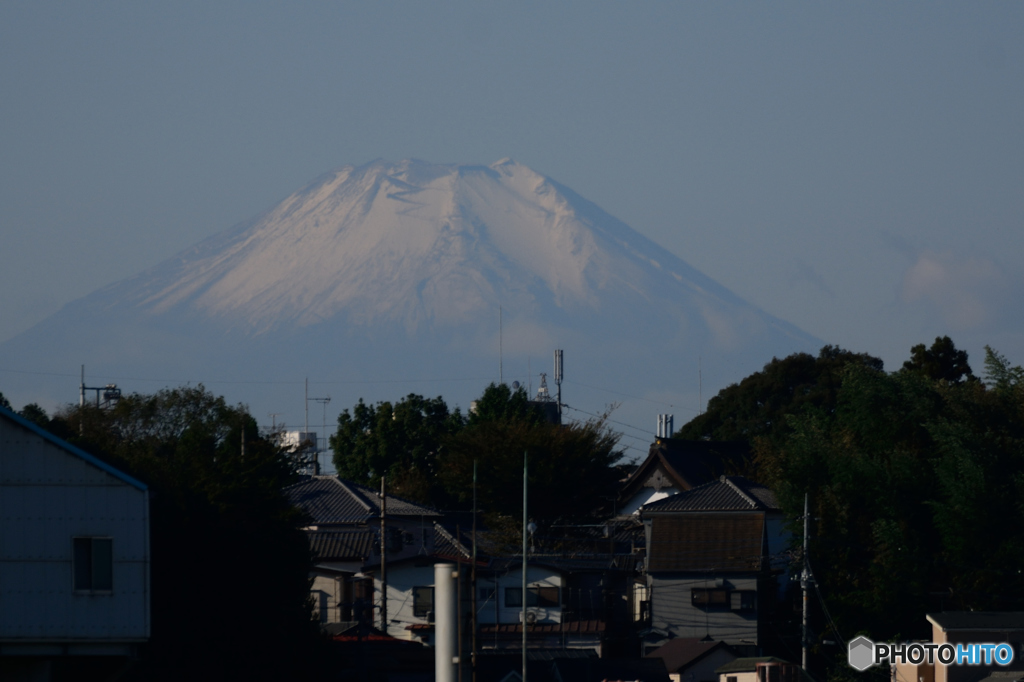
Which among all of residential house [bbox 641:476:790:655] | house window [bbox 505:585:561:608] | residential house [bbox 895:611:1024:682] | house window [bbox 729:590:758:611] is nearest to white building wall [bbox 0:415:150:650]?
residential house [bbox 895:611:1024:682]

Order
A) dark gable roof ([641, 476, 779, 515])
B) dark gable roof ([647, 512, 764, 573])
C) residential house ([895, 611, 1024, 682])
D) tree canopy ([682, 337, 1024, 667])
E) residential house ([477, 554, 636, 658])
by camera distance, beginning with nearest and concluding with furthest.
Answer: residential house ([895, 611, 1024, 682]) < tree canopy ([682, 337, 1024, 667]) < residential house ([477, 554, 636, 658]) < dark gable roof ([647, 512, 764, 573]) < dark gable roof ([641, 476, 779, 515])

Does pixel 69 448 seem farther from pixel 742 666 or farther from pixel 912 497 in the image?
pixel 912 497

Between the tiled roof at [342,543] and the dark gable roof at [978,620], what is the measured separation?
20.7 metres

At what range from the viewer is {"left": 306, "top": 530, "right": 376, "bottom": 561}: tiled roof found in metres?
48.9

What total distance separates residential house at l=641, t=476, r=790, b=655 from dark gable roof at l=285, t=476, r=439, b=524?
1147cm

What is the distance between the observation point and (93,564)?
2517 centimetres

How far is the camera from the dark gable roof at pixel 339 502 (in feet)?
174

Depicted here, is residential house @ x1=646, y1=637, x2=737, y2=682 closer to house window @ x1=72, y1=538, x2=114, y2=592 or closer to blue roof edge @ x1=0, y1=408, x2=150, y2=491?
house window @ x1=72, y1=538, x2=114, y2=592

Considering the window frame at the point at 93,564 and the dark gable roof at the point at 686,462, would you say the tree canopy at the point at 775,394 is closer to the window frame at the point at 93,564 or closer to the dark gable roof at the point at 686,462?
the dark gable roof at the point at 686,462

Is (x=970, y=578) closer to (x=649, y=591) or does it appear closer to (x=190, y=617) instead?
(x=649, y=591)

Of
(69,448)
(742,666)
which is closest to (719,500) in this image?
(742,666)

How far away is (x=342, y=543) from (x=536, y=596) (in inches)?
316

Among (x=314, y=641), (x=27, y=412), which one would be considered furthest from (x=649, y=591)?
(x=27, y=412)

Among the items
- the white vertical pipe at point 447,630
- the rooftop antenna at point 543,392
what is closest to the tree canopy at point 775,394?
the rooftop antenna at point 543,392
